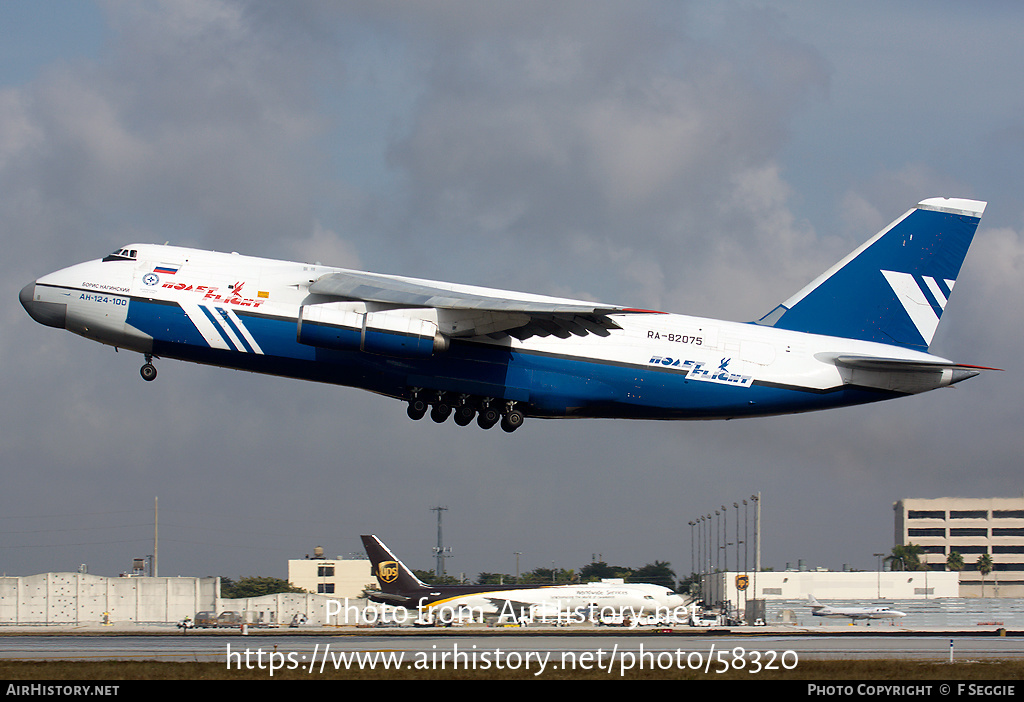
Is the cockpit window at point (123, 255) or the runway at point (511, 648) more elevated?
the cockpit window at point (123, 255)

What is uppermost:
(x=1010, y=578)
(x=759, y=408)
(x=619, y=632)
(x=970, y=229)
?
(x=970, y=229)

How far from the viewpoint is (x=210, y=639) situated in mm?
33625

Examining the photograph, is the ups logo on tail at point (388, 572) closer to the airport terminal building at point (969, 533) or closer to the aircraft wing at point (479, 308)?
the aircraft wing at point (479, 308)

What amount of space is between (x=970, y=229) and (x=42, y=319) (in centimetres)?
2422

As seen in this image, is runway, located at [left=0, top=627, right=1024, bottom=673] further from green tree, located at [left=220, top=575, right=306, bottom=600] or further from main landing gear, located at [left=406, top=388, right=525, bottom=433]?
green tree, located at [left=220, top=575, right=306, bottom=600]

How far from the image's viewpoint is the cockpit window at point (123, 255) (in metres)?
24.6

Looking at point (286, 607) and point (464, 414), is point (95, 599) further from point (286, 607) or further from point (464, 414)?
point (464, 414)

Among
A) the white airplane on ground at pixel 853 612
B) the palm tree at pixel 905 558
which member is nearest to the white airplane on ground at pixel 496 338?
the white airplane on ground at pixel 853 612

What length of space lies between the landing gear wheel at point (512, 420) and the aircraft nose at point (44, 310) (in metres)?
10.8

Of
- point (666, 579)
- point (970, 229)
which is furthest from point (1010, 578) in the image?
point (970, 229)

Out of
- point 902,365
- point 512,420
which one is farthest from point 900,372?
point 512,420

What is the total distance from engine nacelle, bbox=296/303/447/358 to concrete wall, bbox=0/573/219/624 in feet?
102

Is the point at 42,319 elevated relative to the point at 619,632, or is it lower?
elevated
